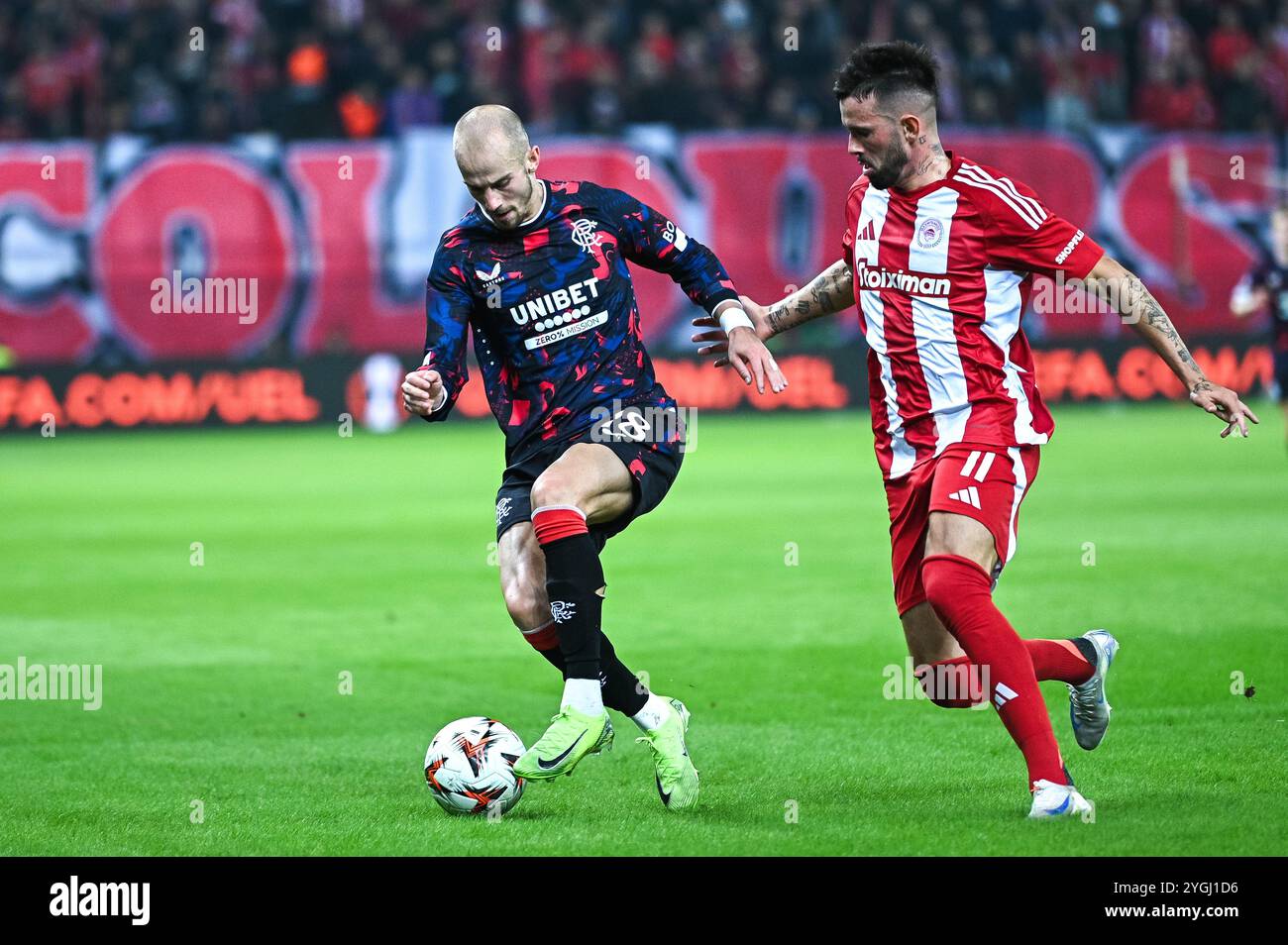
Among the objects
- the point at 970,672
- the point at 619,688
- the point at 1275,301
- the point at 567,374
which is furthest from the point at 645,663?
the point at 1275,301

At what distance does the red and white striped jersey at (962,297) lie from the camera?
5883 mm

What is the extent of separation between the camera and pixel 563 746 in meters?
5.86

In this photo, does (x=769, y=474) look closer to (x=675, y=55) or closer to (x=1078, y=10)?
(x=675, y=55)

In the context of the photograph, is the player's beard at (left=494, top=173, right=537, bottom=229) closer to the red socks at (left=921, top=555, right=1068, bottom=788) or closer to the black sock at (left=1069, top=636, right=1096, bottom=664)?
the red socks at (left=921, top=555, right=1068, bottom=788)

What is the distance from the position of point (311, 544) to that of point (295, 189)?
13867 mm

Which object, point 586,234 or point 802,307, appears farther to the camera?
point 802,307

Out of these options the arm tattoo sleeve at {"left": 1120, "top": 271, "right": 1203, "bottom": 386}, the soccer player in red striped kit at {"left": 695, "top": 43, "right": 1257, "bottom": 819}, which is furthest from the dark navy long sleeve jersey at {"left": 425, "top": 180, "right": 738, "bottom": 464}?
the arm tattoo sleeve at {"left": 1120, "top": 271, "right": 1203, "bottom": 386}

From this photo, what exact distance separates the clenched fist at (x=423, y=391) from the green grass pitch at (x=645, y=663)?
1.32 m

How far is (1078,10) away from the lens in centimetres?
2916

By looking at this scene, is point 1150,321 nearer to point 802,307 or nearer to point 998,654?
point 998,654

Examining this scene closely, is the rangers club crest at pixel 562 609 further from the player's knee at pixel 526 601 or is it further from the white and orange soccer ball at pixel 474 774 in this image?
the white and orange soccer ball at pixel 474 774

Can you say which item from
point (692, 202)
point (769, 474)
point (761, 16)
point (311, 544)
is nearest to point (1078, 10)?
point (761, 16)

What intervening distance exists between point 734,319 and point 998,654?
1.52 meters

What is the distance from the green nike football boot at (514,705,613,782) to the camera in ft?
19.2
